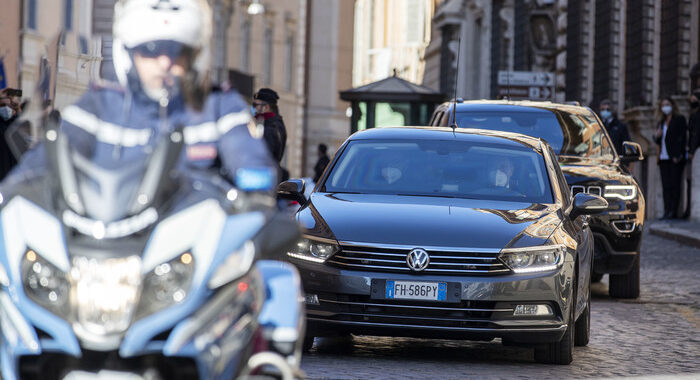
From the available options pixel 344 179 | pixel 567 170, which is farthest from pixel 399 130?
pixel 567 170

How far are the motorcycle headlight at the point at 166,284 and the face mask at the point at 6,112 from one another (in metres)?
10.6

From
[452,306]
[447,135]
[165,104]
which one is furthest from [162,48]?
[447,135]

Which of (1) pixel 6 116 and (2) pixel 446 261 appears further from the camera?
(1) pixel 6 116

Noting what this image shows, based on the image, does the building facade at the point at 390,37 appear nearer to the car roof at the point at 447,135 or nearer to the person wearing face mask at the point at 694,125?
the person wearing face mask at the point at 694,125

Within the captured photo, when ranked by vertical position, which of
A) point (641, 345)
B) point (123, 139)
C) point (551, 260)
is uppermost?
point (123, 139)

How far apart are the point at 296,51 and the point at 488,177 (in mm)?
54250

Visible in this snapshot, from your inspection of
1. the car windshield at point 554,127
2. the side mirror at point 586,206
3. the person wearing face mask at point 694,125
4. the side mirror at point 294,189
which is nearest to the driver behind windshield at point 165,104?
the side mirror at point 294,189

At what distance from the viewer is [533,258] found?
333 inches

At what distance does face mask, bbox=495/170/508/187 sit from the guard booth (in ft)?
61.8

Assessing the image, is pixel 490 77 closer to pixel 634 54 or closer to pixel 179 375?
pixel 634 54

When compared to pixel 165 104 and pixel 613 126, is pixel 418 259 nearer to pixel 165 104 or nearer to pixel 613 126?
pixel 165 104

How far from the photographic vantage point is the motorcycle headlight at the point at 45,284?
4250mm

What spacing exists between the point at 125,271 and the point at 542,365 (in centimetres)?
502

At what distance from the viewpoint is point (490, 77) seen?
49.7 m
